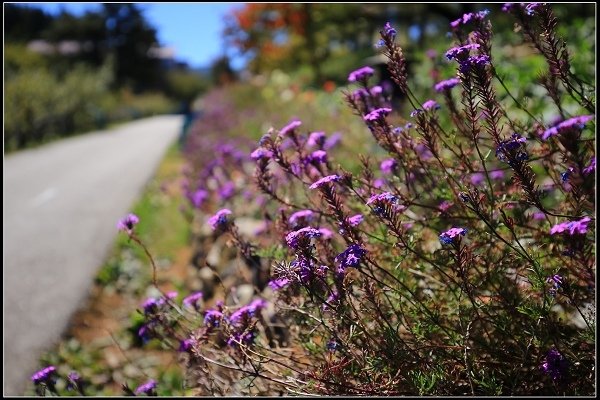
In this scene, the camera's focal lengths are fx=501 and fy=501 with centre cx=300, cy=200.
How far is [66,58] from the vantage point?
54031 millimetres

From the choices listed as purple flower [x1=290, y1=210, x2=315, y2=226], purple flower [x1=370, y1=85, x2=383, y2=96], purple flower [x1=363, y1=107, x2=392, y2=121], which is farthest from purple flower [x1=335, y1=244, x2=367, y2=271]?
purple flower [x1=370, y1=85, x2=383, y2=96]

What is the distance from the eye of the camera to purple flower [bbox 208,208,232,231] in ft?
7.17

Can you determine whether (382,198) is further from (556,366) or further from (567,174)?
(556,366)

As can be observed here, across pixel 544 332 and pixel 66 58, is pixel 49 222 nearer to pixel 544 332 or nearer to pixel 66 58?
pixel 544 332

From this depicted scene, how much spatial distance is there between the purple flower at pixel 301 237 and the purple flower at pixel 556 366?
975mm

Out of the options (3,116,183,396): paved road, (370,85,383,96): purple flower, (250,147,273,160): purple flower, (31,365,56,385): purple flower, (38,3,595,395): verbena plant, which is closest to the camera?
(38,3,595,395): verbena plant

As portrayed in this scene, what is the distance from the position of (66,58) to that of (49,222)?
5218 centimetres

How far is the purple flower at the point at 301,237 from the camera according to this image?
5.56ft

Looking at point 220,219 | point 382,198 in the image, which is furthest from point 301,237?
point 220,219

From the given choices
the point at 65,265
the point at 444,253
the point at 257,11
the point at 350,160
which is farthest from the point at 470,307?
the point at 257,11

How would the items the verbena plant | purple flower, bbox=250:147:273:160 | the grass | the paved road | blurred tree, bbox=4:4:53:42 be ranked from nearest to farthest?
the verbena plant < purple flower, bbox=250:147:273:160 < the grass < the paved road < blurred tree, bbox=4:4:53:42

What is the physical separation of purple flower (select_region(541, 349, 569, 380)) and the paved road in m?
3.72

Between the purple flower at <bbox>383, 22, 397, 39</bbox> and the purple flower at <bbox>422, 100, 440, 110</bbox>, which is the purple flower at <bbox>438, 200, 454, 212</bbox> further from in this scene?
the purple flower at <bbox>383, 22, 397, 39</bbox>

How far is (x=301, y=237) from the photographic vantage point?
1731 millimetres
